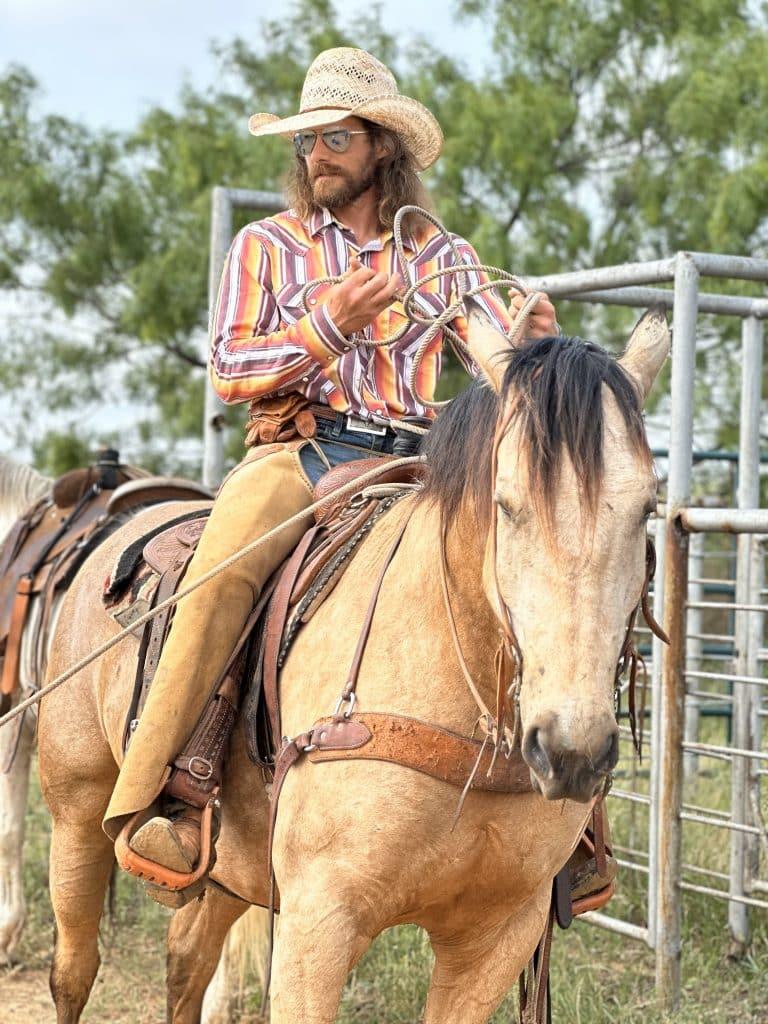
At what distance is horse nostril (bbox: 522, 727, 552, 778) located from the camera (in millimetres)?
2176

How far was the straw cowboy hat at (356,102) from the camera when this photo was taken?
3.53 meters

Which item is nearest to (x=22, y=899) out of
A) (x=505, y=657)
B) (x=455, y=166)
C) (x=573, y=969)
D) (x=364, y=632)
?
(x=573, y=969)

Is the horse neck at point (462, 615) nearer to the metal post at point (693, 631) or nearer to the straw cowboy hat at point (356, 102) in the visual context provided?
the straw cowboy hat at point (356, 102)

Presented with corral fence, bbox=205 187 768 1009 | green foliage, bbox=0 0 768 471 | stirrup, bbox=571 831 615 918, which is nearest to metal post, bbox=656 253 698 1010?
corral fence, bbox=205 187 768 1009

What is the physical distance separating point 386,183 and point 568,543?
173 centimetres

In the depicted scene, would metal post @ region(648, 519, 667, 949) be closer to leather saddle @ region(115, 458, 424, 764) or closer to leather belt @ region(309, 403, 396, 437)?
leather belt @ region(309, 403, 396, 437)

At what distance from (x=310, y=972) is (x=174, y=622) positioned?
0.91 meters

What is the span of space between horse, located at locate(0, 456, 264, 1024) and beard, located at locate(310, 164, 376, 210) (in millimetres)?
2590

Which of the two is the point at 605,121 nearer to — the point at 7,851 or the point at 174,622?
the point at 7,851

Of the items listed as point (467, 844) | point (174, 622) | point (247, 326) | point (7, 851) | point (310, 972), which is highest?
point (247, 326)

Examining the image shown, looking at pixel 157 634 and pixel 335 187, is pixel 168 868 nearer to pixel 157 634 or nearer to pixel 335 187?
pixel 157 634

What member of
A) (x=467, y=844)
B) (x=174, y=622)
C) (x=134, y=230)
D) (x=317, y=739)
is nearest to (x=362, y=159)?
(x=174, y=622)

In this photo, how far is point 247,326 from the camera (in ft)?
11.1

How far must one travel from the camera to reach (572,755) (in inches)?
84.6
